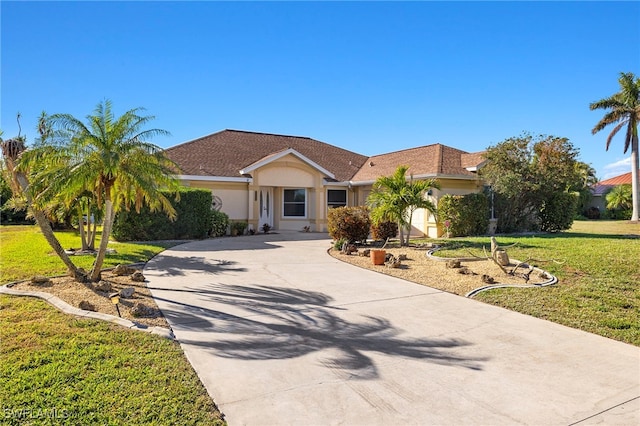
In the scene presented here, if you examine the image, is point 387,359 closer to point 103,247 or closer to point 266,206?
point 103,247

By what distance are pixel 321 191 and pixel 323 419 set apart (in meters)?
21.1

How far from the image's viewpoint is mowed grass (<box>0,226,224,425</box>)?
11.8 feet

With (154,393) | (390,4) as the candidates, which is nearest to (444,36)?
(390,4)

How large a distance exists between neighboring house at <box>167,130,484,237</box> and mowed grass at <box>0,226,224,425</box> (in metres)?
15.5

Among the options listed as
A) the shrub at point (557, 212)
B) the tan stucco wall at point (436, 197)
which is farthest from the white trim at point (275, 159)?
the shrub at point (557, 212)

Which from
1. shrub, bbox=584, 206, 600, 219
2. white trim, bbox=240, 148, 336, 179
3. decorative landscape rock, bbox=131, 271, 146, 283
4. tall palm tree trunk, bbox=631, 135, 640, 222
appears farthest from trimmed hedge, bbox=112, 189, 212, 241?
shrub, bbox=584, 206, 600, 219

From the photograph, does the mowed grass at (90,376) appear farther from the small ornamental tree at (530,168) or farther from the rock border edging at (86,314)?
the small ornamental tree at (530,168)

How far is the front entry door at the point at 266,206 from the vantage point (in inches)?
941

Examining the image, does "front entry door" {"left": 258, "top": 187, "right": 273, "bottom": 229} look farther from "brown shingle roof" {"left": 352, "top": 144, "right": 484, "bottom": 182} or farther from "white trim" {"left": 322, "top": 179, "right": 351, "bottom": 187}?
"brown shingle roof" {"left": 352, "top": 144, "right": 484, "bottom": 182}

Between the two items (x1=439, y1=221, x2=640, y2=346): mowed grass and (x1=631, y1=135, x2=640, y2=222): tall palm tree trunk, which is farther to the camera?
(x1=631, y1=135, x2=640, y2=222): tall palm tree trunk

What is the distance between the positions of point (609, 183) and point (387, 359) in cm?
5680

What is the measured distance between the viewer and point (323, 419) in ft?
12.0

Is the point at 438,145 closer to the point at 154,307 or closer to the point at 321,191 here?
the point at 321,191

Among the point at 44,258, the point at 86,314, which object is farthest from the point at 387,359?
the point at 44,258
